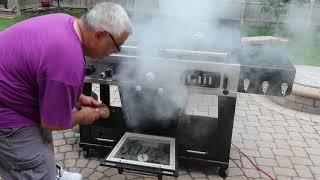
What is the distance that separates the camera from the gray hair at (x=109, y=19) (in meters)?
1.74

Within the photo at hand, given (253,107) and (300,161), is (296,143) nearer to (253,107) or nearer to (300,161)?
(300,161)

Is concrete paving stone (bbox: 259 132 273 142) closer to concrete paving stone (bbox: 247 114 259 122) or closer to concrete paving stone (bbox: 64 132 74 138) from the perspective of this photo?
concrete paving stone (bbox: 247 114 259 122)

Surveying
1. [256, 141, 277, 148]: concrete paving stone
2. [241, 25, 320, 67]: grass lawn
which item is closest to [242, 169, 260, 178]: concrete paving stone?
[256, 141, 277, 148]: concrete paving stone

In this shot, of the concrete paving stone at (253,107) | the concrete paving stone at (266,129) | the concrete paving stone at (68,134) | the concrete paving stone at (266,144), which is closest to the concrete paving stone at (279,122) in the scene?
the concrete paving stone at (266,129)

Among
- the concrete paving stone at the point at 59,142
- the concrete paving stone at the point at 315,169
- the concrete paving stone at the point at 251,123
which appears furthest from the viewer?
the concrete paving stone at the point at 251,123

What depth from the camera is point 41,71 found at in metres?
1.71

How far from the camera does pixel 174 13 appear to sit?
11.1 feet

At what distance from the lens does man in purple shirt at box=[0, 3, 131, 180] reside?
1.71 m

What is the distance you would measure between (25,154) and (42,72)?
607 mm

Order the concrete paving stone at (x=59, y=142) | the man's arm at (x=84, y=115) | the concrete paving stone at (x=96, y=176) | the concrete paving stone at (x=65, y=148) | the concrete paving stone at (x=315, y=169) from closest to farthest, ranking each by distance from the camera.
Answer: the man's arm at (x=84, y=115) → the concrete paving stone at (x=96, y=176) → the concrete paving stone at (x=315, y=169) → the concrete paving stone at (x=65, y=148) → the concrete paving stone at (x=59, y=142)

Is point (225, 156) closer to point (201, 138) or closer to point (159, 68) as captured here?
point (201, 138)

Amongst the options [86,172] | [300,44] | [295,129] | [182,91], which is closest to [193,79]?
[182,91]

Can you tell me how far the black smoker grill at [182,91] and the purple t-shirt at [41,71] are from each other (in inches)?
36.1

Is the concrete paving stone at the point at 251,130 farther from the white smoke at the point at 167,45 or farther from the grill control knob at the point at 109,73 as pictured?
the grill control knob at the point at 109,73
